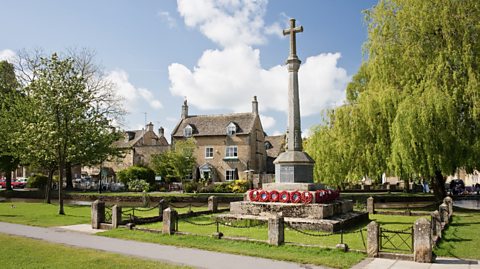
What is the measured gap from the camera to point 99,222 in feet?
56.2

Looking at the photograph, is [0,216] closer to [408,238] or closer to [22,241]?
[22,241]

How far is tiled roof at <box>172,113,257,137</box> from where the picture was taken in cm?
5225

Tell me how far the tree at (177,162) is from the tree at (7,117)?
617 inches

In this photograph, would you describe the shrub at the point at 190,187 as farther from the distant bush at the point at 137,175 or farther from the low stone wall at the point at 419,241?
the low stone wall at the point at 419,241

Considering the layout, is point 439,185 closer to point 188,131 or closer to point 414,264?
point 414,264

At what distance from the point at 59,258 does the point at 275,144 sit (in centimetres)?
5144

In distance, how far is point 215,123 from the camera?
54.0 metres

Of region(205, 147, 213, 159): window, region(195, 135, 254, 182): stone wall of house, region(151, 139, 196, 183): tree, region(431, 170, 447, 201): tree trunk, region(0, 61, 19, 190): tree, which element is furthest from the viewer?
region(205, 147, 213, 159): window

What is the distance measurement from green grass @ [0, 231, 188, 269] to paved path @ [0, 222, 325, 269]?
1.86 ft

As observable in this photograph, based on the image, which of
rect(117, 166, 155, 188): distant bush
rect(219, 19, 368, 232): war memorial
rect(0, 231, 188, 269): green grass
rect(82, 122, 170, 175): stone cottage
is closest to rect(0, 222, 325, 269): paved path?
rect(0, 231, 188, 269): green grass

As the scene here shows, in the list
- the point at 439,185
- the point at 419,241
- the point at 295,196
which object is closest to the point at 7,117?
the point at 295,196

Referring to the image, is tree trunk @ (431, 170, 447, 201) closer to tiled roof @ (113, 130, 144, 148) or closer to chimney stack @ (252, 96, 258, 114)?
chimney stack @ (252, 96, 258, 114)

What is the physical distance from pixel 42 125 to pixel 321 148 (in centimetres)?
A: 1769

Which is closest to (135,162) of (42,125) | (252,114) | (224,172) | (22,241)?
(224,172)
